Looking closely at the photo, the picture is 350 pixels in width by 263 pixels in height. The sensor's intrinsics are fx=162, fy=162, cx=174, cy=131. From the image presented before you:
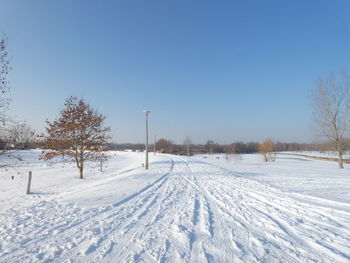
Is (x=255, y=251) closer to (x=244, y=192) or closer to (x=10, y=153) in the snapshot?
(x=244, y=192)

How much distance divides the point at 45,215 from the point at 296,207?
25.6 ft

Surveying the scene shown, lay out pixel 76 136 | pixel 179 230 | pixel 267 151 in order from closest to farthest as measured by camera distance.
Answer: pixel 179 230 < pixel 76 136 < pixel 267 151

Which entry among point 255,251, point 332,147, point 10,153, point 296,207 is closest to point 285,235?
point 255,251

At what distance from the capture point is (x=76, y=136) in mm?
14094

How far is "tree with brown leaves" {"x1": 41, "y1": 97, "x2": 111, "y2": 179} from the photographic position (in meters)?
13.3

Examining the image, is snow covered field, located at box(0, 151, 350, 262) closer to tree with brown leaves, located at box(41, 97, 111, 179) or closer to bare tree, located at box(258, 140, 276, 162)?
tree with brown leaves, located at box(41, 97, 111, 179)

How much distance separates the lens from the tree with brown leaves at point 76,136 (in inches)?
524

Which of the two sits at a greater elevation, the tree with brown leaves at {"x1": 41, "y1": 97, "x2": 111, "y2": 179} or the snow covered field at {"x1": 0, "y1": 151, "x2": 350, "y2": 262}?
the tree with brown leaves at {"x1": 41, "y1": 97, "x2": 111, "y2": 179}

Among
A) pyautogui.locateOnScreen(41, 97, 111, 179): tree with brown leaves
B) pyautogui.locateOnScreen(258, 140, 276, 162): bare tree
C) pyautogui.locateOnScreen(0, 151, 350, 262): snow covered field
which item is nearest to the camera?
pyautogui.locateOnScreen(0, 151, 350, 262): snow covered field

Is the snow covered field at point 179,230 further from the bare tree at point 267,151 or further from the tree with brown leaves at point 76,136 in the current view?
the bare tree at point 267,151

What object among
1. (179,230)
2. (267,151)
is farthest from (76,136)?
(267,151)

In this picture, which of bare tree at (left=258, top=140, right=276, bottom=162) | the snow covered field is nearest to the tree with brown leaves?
the snow covered field

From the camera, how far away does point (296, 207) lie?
5.23 m

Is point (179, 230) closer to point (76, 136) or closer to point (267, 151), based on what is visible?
point (76, 136)
